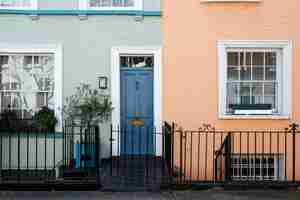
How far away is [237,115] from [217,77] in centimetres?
98

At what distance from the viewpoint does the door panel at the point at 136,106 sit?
12.7 meters

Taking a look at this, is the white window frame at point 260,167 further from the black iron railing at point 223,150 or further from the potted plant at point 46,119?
the potted plant at point 46,119

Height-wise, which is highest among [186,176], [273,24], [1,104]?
[273,24]

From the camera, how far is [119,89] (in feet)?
41.2

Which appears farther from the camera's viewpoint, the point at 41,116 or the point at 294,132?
the point at 41,116

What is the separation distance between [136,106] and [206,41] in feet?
7.24

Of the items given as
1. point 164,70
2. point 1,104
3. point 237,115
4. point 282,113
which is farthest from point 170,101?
point 1,104

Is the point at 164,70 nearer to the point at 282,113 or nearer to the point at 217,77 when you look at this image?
the point at 217,77

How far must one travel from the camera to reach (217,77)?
41.0 ft

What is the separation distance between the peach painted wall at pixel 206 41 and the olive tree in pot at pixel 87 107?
1402 mm

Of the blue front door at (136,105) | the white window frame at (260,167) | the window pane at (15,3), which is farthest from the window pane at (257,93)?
the window pane at (15,3)

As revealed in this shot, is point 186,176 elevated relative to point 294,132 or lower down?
lower down

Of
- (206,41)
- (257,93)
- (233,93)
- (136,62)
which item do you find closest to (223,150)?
(233,93)

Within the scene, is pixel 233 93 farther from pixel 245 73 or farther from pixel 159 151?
pixel 159 151
